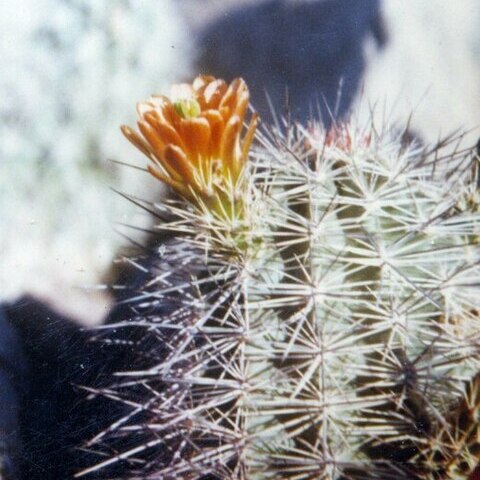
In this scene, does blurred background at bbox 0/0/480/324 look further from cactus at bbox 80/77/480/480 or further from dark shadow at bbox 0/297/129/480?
cactus at bbox 80/77/480/480

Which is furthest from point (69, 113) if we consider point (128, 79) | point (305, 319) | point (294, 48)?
point (305, 319)

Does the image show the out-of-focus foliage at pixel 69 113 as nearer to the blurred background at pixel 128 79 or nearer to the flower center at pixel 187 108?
the blurred background at pixel 128 79

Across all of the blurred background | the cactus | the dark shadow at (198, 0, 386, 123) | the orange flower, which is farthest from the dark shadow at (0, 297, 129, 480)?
the dark shadow at (198, 0, 386, 123)

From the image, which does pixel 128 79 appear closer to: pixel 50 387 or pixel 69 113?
pixel 69 113

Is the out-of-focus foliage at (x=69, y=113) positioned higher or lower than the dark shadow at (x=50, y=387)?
higher

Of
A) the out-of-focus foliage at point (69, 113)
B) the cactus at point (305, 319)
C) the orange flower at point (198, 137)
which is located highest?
the out-of-focus foliage at point (69, 113)

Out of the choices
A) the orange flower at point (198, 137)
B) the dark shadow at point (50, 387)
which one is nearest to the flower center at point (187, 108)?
the orange flower at point (198, 137)

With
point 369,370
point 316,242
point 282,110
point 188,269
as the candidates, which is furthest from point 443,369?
point 282,110
